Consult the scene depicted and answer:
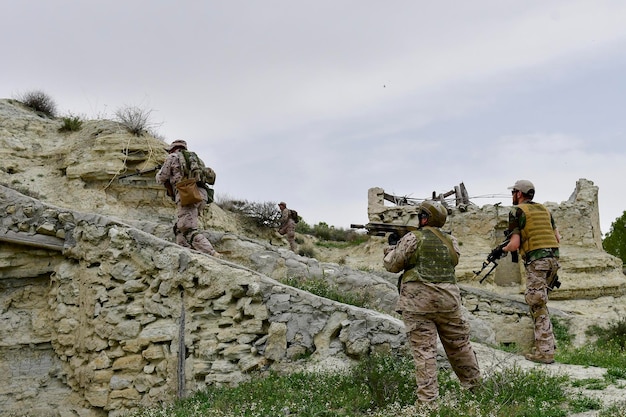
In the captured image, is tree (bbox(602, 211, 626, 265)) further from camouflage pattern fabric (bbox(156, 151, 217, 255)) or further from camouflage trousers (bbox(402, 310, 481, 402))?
Answer: camouflage trousers (bbox(402, 310, 481, 402))

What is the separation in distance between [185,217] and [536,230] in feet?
16.4

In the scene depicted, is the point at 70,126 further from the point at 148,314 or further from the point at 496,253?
the point at 496,253

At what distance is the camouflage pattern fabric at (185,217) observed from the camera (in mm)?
9453

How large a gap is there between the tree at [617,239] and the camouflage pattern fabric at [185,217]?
2062cm

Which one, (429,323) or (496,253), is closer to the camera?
(429,323)

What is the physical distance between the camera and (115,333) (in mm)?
8258

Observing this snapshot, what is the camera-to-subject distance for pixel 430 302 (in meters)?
5.87

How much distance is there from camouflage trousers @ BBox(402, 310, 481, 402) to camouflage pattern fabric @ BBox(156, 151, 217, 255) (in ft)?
14.0

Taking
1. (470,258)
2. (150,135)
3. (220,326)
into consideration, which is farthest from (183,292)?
(470,258)

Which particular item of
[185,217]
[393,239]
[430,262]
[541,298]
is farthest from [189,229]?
[541,298]

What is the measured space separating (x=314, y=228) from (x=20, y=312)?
16917 mm

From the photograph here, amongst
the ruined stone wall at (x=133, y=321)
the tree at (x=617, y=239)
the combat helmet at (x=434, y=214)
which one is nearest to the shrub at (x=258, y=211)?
the ruined stone wall at (x=133, y=321)

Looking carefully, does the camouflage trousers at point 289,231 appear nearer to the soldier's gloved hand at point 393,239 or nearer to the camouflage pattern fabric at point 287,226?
the camouflage pattern fabric at point 287,226

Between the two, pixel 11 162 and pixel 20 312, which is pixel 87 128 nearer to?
pixel 11 162
